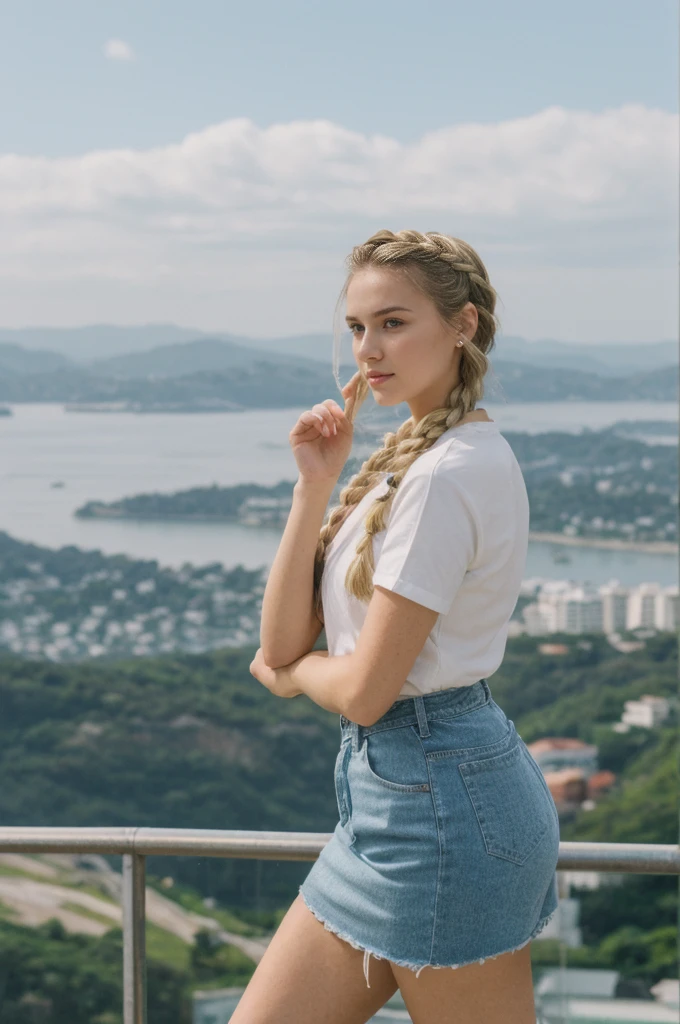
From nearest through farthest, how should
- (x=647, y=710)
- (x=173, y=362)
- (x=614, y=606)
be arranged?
1. (x=647, y=710)
2. (x=614, y=606)
3. (x=173, y=362)

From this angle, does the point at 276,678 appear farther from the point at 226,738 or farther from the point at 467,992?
the point at 226,738

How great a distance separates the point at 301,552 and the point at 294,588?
0.12 feet

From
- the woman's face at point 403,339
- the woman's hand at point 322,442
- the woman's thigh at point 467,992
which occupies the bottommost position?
the woman's thigh at point 467,992

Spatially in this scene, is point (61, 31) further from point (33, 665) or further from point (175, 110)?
point (33, 665)

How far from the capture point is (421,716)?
1.07 m

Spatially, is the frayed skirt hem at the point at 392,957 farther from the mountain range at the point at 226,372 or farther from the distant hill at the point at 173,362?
the distant hill at the point at 173,362

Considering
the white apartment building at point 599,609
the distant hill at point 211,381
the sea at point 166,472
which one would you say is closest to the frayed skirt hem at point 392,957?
the distant hill at point 211,381

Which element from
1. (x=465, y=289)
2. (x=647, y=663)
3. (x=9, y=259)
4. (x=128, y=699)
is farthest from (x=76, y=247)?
(x=465, y=289)

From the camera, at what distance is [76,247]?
39.7 meters

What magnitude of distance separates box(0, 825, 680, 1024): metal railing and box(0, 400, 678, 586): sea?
27.7m

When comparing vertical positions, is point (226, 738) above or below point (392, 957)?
below

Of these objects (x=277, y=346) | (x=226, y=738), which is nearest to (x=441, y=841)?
(x=226, y=738)

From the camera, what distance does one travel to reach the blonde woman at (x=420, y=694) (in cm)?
103

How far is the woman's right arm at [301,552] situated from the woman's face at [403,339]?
0.08 m
